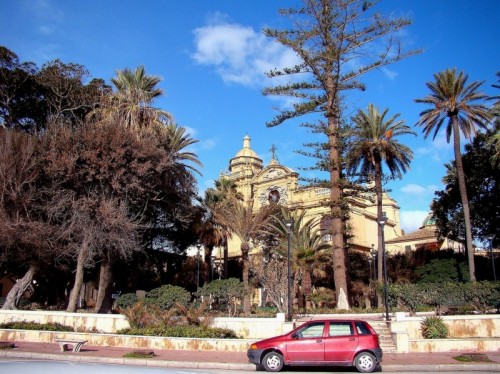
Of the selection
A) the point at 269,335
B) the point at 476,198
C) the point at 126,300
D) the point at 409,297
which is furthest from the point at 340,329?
the point at 476,198

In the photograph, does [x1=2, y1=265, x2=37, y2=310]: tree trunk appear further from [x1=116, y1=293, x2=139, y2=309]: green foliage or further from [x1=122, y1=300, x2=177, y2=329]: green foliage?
[x1=122, y1=300, x2=177, y2=329]: green foliage

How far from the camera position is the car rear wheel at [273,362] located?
Answer: 36.3 feet

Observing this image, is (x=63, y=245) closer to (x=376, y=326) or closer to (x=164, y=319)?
(x=164, y=319)

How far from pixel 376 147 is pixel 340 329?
23.6 m

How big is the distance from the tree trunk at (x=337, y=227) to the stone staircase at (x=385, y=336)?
5882mm

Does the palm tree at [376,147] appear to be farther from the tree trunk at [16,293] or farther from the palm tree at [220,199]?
the tree trunk at [16,293]

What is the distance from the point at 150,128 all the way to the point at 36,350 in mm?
17000

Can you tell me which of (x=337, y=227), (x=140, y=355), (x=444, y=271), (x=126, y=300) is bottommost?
(x=140, y=355)

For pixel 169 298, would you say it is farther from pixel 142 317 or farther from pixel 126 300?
pixel 142 317

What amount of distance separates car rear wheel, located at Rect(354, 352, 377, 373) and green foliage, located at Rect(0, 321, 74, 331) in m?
13.1

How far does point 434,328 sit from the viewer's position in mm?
15398

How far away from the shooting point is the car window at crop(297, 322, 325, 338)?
1115 centimetres

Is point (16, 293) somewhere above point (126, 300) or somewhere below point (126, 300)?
above

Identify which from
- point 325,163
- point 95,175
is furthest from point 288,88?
point 95,175
